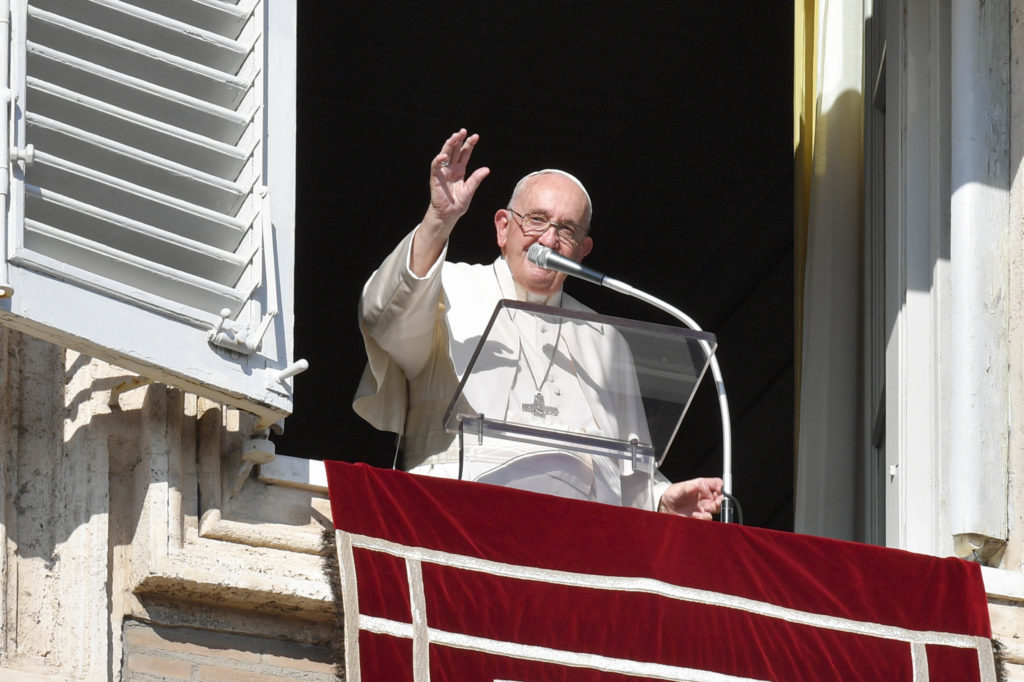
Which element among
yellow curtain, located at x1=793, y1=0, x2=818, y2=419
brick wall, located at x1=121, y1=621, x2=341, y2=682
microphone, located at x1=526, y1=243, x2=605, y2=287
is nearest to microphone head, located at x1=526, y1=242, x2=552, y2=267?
microphone, located at x1=526, y1=243, x2=605, y2=287

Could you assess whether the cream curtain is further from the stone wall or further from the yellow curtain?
the stone wall

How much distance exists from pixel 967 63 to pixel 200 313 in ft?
7.44

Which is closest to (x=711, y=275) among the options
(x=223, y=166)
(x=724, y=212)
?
(x=724, y=212)

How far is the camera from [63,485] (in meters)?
4.85

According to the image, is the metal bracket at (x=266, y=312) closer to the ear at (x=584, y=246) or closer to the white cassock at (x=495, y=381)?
the white cassock at (x=495, y=381)

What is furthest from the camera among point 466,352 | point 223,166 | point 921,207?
point 921,207

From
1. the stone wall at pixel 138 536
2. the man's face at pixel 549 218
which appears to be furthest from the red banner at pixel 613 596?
the man's face at pixel 549 218

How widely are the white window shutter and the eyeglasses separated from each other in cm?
106

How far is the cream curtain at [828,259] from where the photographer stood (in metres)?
6.92

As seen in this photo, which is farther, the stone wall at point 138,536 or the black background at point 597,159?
the black background at point 597,159

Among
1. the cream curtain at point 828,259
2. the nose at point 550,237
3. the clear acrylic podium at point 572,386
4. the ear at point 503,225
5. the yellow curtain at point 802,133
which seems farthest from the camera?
the yellow curtain at point 802,133

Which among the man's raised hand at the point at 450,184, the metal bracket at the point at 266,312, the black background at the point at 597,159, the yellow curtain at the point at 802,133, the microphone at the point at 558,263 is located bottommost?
the metal bracket at the point at 266,312

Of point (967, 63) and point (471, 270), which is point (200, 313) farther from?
point (967, 63)

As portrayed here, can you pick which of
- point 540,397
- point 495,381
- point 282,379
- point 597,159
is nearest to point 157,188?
point 282,379
